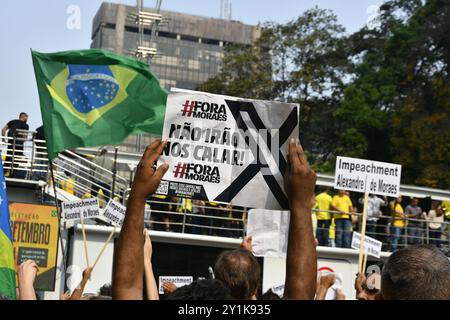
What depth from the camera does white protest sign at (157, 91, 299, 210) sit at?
534cm

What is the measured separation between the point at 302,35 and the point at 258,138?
42543 millimetres

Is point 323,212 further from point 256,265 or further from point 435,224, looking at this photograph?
point 256,265

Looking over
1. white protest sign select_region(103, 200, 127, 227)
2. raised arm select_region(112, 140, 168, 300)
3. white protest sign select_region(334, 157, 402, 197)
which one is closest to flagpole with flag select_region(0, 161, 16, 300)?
raised arm select_region(112, 140, 168, 300)

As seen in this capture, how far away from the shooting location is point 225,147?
5652mm

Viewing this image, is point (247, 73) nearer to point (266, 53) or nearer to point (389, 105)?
point (266, 53)

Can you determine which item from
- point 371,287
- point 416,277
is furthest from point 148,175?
point 371,287

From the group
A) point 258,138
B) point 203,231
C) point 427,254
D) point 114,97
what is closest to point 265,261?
point 203,231

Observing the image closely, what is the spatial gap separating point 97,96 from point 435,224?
1250 centimetres

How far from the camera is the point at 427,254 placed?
340 cm

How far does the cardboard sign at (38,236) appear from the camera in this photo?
22.1 meters

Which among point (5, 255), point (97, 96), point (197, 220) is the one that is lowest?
point (197, 220)

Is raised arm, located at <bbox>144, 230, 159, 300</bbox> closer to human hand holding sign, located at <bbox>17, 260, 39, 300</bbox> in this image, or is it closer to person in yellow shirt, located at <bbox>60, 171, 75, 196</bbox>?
human hand holding sign, located at <bbox>17, 260, 39, 300</bbox>

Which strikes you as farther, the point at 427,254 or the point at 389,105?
A: the point at 389,105
